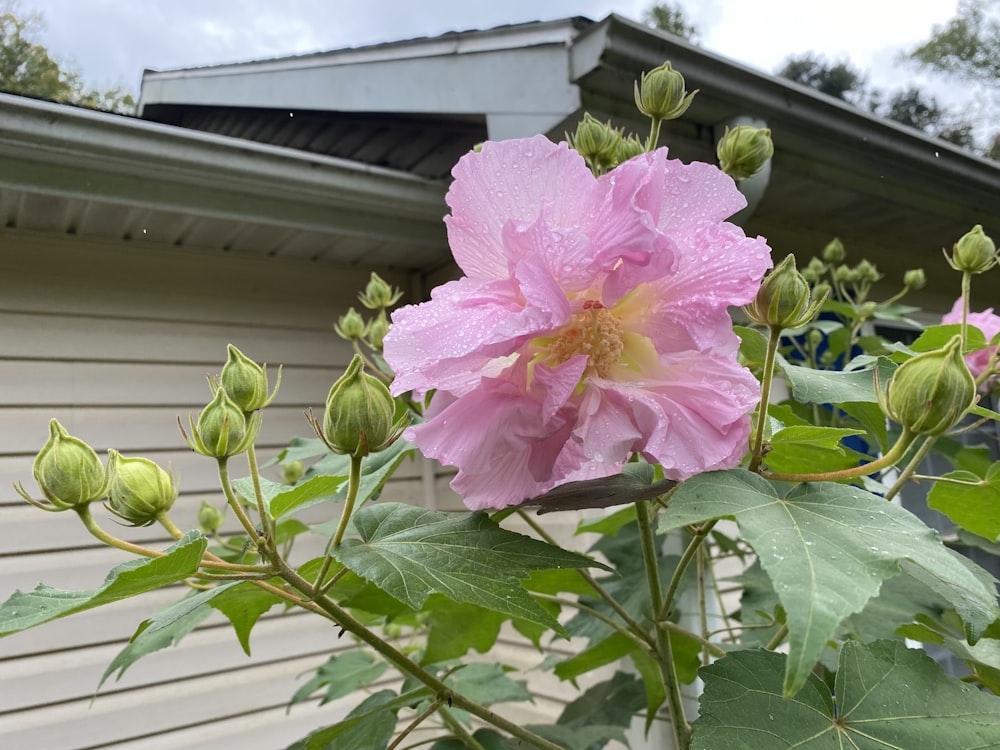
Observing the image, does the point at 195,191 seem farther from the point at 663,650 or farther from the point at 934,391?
the point at 934,391

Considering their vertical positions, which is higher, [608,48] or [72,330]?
[608,48]

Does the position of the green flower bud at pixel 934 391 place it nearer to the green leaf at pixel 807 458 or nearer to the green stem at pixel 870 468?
the green stem at pixel 870 468

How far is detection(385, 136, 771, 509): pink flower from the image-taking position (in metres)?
0.49

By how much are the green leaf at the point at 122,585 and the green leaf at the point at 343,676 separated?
1.24 metres

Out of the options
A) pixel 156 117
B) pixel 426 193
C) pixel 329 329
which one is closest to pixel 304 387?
pixel 329 329

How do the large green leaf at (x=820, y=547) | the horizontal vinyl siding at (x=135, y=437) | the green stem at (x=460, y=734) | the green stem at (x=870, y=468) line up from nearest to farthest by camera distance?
the large green leaf at (x=820, y=547)
the green stem at (x=870, y=468)
the green stem at (x=460, y=734)
the horizontal vinyl siding at (x=135, y=437)

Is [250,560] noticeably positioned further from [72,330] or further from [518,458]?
[72,330]

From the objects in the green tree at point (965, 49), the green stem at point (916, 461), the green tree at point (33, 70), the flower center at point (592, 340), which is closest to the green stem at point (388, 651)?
the flower center at point (592, 340)

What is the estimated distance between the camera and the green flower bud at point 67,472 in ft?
1.84

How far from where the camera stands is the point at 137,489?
567 mm

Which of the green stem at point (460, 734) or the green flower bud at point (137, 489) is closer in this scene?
the green flower bud at point (137, 489)

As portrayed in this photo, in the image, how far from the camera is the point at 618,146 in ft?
2.78

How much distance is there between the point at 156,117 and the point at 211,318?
302 cm

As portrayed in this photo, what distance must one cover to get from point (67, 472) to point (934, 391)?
2.08ft
